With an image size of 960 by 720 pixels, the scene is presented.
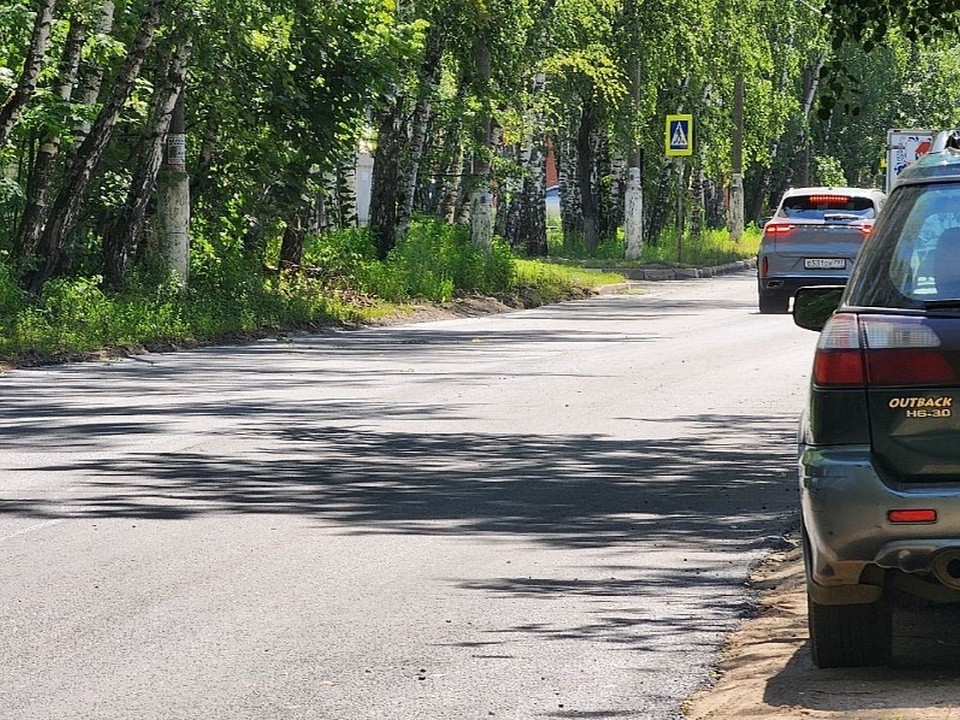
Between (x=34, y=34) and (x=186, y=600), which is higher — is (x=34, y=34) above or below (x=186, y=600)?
above

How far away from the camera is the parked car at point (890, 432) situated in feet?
20.3

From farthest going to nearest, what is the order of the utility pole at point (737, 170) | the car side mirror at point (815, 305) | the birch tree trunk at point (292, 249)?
the utility pole at point (737, 170) → the birch tree trunk at point (292, 249) → the car side mirror at point (815, 305)

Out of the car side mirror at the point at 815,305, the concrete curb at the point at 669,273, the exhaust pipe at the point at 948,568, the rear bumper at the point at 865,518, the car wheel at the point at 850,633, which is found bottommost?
the concrete curb at the point at 669,273

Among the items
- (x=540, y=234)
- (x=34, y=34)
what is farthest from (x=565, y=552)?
(x=540, y=234)

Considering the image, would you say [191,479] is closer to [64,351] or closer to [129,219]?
[64,351]

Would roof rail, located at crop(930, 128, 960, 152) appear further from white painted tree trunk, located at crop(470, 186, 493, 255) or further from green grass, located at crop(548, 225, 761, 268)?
green grass, located at crop(548, 225, 761, 268)

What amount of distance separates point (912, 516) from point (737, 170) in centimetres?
5100

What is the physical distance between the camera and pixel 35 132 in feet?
80.9

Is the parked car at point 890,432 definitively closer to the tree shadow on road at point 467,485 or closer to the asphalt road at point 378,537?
the asphalt road at point 378,537

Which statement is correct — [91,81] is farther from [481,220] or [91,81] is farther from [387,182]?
[481,220]

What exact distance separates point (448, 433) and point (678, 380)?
520 centimetres

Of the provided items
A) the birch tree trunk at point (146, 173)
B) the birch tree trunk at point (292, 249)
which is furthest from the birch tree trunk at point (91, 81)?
the birch tree trunk at point (292, 249)

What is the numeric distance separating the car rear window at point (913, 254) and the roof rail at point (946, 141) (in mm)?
909

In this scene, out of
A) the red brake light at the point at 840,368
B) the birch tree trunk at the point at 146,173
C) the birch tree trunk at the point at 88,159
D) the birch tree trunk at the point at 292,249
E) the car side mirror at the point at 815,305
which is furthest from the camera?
the birch tree trunk at the point at 292,249
